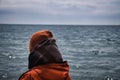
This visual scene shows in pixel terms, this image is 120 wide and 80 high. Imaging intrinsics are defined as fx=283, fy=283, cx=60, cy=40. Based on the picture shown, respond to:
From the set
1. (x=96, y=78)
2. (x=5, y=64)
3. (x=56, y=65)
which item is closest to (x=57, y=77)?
(x=56, y=65)

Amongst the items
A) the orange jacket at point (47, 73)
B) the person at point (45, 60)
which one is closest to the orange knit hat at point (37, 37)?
the person at point (45, 60)

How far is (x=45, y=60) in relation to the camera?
2402mm

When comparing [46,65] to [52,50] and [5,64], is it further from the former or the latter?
[5,64]

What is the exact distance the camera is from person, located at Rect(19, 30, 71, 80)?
7.63 ft

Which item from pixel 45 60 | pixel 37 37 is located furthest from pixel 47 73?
pixel 37 37

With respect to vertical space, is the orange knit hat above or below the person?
above

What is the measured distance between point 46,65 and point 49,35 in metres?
0.27

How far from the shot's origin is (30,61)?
96.1 inches

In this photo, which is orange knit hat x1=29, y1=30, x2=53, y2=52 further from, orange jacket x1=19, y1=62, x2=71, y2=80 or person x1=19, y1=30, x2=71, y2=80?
orange jacket x1=19, y1=62, x2=71, y2=80

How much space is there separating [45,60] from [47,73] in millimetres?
127

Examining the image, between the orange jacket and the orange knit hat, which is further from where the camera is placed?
the orange knit hat

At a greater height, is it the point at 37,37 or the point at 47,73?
the point at 37,37

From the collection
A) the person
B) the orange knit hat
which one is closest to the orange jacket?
the person

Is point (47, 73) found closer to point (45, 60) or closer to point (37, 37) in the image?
point (45, 60)
